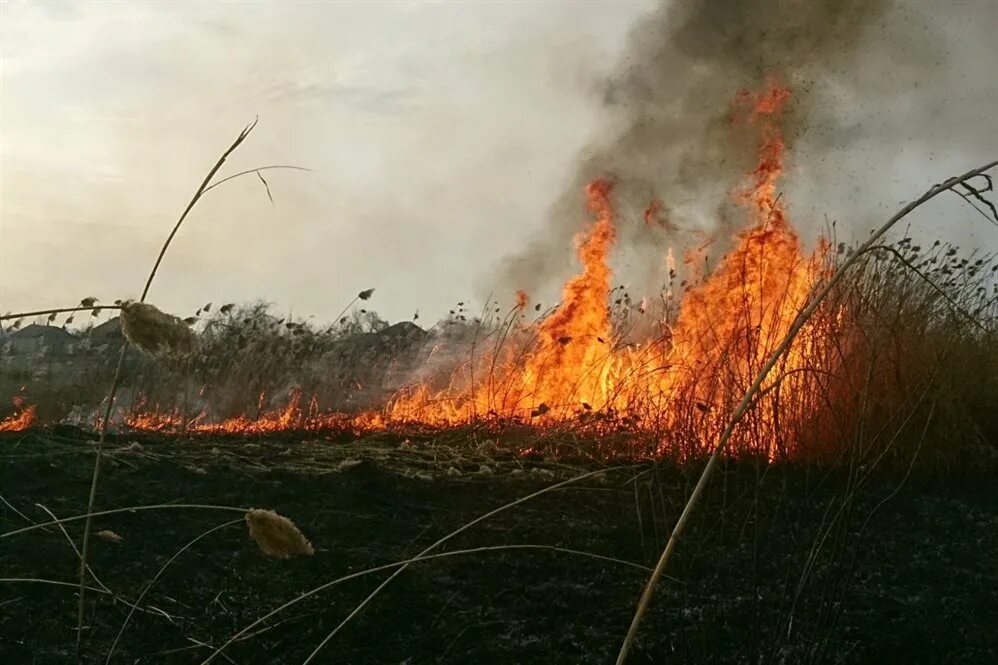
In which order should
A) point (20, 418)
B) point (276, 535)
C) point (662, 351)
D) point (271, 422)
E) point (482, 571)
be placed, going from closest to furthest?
point (276, 535) → point (482, 571) → point (662, 351) → point (20, 418) → point (271, 422)

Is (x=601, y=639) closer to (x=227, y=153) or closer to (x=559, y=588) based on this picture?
(x=559, y=588)

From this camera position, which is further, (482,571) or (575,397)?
(575,397)

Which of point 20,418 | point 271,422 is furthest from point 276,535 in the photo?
point 20,418

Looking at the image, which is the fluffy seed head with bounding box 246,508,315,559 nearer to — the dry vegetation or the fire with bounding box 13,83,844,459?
the dry vegetation

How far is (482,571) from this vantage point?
115 inches

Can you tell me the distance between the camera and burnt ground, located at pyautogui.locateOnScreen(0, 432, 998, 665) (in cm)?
245

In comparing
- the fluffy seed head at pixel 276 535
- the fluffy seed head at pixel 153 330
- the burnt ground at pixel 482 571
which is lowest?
the burnt ground at pixel 482 571

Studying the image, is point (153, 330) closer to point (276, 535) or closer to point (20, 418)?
point (276, 535)

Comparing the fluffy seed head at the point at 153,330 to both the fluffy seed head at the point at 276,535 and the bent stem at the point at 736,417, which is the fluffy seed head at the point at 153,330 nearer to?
the fluffy seed head at the point at 276,535

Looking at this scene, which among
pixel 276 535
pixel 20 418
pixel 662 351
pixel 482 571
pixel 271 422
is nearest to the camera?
pixel 276 535

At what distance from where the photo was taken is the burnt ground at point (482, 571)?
245 centimetres

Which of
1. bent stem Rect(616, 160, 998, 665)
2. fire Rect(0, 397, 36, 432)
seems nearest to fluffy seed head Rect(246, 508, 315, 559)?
bent stem Rect(616, 160, 998, 665)

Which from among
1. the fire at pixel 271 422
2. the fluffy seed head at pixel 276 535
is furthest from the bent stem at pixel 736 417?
the fire at pixel 271 422

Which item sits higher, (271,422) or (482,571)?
(271,422)
